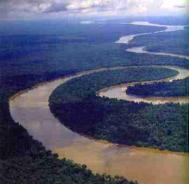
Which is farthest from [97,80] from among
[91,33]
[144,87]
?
[91,33]

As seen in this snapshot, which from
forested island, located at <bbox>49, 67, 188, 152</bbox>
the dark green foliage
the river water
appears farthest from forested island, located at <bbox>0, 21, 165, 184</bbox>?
the dark green foliage

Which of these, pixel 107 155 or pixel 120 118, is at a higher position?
pixel 120 118

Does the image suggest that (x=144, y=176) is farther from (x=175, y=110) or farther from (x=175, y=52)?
(x=175, y=52)

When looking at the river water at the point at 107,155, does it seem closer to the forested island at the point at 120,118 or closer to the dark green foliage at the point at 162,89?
the forested island at the point at 120,118

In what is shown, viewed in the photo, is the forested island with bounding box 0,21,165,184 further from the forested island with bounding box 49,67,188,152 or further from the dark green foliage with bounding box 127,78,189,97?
the dark green foliage with bounding box 127,78,189,97

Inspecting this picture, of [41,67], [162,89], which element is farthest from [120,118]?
[41,67]

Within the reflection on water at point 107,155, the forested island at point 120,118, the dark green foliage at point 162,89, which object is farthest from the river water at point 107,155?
the dark green foliage at point 162,89

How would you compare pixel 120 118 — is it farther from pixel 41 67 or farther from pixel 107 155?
pixel 41 67
